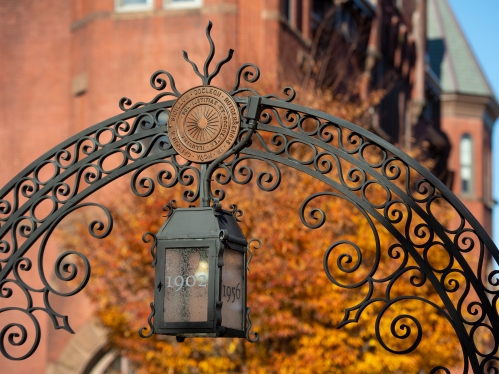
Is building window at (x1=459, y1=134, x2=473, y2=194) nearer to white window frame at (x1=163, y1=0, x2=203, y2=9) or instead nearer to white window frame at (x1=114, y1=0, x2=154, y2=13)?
white window frame at (x1=163, y1=0, x2=203, y2=9)

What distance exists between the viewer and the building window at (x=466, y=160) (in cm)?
4478

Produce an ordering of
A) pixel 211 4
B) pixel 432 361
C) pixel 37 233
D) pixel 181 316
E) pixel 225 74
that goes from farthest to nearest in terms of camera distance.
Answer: pixel 211 4 → pixel 225 74 → pixel 432 361 → pixel 37 233 → pixel 181 316

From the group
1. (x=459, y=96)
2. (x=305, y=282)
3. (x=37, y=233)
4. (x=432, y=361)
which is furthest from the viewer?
(x=459, y=96)

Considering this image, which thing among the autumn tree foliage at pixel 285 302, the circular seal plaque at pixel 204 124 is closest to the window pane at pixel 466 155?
the autumn tree foliage at pixel 285 302

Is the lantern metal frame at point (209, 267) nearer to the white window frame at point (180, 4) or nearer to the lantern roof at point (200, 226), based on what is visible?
the lantern roof at point (200, 226)

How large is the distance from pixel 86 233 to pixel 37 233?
12.5 meters

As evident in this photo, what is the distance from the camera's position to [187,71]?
22.9 metres

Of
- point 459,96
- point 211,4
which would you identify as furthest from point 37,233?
point 459,96

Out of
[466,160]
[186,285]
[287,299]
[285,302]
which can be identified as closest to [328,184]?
[186,285]

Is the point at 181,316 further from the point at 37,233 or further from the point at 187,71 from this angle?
the point at 187,71

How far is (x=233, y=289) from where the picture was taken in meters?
6.71

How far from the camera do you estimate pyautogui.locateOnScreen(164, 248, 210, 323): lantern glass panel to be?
6.51 metres

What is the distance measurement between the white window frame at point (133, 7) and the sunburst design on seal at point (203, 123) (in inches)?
675

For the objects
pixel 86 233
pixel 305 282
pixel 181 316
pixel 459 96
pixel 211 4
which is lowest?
pixel 181 316
